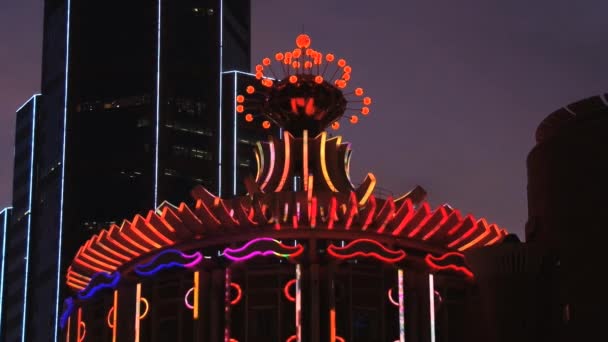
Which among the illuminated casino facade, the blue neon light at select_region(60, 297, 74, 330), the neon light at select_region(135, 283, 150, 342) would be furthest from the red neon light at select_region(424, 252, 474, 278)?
the blue neon light at select_region(60, 297, 74, 330)

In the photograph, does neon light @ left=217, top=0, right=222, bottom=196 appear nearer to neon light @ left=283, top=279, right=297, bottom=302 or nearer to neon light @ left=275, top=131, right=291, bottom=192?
neon light @ left=275, top=131, right=291, bottom=192

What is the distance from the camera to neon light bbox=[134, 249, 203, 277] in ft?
126

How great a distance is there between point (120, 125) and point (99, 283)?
97.0 metres

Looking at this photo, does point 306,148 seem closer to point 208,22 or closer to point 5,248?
point 208,22

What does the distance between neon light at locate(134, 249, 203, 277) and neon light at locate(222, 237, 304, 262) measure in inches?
41.2

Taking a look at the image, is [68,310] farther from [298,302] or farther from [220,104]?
[220,104]

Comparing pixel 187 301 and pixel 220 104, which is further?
pixel 220 104

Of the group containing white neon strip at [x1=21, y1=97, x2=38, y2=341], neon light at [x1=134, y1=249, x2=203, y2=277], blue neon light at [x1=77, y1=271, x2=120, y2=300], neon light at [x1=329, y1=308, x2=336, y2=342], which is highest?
white neon strip at [x1=21, y1=97, x2=38, y2=341]

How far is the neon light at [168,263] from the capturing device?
3844 centimetres

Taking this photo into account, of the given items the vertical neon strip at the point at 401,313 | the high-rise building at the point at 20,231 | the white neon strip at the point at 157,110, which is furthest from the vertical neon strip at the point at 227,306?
the high-rise building at the point at 20,231

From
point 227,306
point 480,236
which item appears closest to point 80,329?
point 227,306

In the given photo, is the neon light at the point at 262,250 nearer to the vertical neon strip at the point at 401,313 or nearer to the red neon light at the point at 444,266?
the vertical neon strip at the point at 401,313

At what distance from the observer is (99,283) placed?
41.4 m

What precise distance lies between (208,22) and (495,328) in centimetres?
10783
